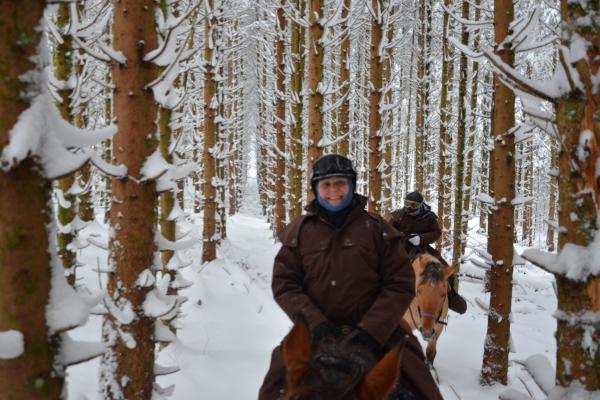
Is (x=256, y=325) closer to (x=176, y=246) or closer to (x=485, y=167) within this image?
(x=176, y=246)

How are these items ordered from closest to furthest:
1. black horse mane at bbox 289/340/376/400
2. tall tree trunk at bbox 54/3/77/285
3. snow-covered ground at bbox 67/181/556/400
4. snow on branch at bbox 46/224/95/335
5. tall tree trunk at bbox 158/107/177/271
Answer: snow on branch at bbox 46/224/95/335
black horse mane at bbox 289/340/376/400
tall tree trunk at bbox 54/3/77/285
snow-covered ground at bbox 67/181/556/400
tall tree trunk at bbox 158/107/177/271

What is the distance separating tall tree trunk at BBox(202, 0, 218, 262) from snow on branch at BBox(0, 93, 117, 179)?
9.25 meters

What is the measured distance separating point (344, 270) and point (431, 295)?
3.47 meters

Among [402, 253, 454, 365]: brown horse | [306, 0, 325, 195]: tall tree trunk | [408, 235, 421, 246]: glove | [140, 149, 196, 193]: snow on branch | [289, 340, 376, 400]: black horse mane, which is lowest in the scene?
[402, 253, 454, 365]: brown horse

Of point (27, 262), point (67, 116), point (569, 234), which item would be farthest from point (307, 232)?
point (67, 116)

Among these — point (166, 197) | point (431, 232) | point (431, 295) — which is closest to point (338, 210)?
point (431, 295)

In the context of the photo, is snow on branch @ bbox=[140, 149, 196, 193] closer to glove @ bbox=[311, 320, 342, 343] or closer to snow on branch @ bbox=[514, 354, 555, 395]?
glove @ bbox=[311, 320, 342, 343]

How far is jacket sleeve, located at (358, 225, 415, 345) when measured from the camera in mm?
2785

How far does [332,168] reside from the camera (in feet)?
10.4

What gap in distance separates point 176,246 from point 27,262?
1.89 metres

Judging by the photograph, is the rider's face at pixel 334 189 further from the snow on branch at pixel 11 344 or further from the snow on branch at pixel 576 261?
the snow on branch at pixel 11 344

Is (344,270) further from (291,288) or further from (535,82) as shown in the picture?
(535,82)

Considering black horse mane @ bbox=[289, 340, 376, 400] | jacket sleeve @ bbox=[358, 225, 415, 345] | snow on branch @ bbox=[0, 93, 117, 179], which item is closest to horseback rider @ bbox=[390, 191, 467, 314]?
jacket sleeve @ bbox=[358, 225, 415, 345]

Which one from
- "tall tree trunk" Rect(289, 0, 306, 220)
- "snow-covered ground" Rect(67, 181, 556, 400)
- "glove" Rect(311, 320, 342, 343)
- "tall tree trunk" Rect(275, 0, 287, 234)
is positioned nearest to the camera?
"glove" Rect(311, 320, 342, 343)
